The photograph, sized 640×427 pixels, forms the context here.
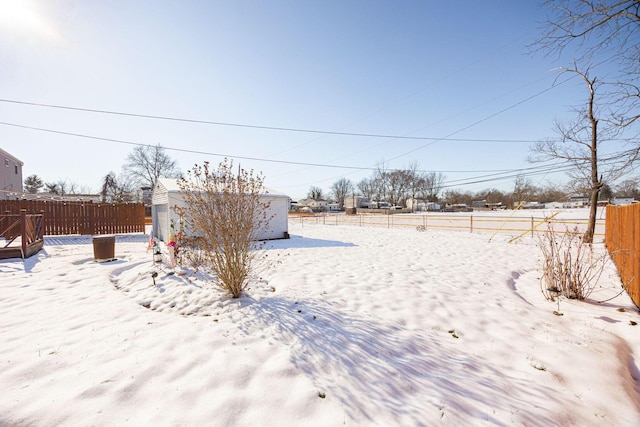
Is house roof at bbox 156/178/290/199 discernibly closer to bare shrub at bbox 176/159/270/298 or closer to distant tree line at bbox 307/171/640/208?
bare shrub at bbox 176/159/270/298

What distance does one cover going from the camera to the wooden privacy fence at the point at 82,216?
13.1m

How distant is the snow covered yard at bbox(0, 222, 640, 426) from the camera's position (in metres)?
2.11

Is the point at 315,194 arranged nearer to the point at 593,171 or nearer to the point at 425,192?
the point at 425,192

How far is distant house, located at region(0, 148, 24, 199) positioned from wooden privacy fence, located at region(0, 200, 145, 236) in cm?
1207

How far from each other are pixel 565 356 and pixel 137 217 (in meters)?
19.4

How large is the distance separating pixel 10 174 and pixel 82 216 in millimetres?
18357

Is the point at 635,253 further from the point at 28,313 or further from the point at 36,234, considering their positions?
the point at 36,234

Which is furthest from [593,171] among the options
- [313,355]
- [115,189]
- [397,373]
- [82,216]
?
[115,189]

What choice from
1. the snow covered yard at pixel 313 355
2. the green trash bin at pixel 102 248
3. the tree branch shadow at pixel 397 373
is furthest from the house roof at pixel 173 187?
the tree branch shadow at pixel 397 373

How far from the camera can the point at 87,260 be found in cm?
796

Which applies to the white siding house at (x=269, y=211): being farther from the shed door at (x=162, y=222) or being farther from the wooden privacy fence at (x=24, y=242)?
the wooden privacy fence at (x=24, y=242)

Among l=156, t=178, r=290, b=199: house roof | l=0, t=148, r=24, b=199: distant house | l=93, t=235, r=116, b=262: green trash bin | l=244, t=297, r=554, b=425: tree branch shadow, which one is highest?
l=0, t=148, r=24, b=199: distant house

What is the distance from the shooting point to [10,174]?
78.8 ft

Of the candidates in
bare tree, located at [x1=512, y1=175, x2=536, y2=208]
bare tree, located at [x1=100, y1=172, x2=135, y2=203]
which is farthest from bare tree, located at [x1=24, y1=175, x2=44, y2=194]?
bare tree, located at [x1=512, y1=175, x2=536, y2=208]
